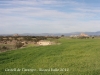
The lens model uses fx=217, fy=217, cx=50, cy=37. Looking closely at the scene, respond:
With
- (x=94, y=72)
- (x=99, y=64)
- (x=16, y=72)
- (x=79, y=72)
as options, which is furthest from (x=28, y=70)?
(x=99, y=64)

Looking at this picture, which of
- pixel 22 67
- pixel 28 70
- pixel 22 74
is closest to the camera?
pixel 22 74

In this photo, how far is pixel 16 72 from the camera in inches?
595

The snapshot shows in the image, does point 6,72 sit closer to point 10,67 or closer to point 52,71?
point 10,67

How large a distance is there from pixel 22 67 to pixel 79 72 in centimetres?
446

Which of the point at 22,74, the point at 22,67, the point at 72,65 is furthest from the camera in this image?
the point at 72,65

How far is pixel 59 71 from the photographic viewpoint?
15.3 m

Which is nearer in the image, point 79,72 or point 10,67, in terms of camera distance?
point 79,72

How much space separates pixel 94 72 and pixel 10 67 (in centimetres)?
644

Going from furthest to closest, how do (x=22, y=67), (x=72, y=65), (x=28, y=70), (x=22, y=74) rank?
(x=72, y=65), (x=22, y=67), (x=28, y=70), (x=22, y=74)

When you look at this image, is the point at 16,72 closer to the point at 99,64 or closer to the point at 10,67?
the point at 10,67

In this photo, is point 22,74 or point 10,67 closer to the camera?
point 22,74

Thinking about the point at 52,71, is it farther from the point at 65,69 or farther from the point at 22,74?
the point at 22,74

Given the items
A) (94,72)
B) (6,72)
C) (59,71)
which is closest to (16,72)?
(6,72)

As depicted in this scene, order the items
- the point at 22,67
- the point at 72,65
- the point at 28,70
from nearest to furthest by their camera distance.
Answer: the point at 28,70
the point at 22,67
the point at 72,65
